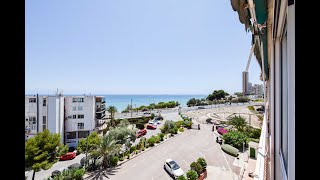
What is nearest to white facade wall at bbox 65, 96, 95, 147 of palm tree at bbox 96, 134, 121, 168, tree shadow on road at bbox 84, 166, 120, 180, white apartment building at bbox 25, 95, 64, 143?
white apartment building at bbox 25, 95, 64, 143

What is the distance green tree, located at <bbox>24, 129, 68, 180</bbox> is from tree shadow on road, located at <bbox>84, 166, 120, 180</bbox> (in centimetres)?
244

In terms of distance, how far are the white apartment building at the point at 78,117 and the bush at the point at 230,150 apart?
1275cm

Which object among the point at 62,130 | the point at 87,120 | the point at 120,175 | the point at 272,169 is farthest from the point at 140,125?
the point at 272,169

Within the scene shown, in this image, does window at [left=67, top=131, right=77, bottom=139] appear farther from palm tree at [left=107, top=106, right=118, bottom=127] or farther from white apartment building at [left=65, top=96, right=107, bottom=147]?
palm tree at [left=107, top=106, right=118, bottom=127]

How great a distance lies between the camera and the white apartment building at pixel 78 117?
1827cm

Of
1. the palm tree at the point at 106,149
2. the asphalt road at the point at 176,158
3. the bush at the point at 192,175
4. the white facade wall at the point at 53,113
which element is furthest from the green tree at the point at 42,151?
the bush at the point at 192,175

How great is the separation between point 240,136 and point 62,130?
51.7 feet

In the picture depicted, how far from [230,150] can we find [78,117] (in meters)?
14.2

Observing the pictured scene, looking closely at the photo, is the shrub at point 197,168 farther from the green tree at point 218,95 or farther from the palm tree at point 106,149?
the green tree at point 218,95

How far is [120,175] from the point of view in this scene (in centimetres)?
1104

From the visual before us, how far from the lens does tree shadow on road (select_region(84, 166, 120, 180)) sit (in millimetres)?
11036
